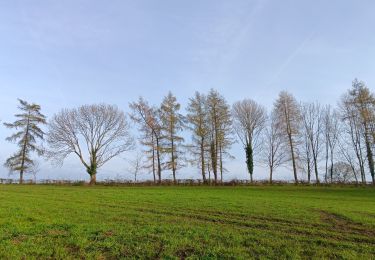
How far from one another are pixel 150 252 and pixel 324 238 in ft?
18.4

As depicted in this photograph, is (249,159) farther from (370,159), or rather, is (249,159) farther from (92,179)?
(92,179)

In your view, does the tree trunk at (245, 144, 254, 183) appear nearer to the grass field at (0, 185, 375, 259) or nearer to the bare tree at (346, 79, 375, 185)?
the bare tree at (346, 79, 375, 185)

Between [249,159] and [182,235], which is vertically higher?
[249,159]

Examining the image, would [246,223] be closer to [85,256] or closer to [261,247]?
[261,247]

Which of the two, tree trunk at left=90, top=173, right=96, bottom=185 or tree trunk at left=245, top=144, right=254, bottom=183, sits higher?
tree trunk at left=245, top=144, right=254, bottom=183

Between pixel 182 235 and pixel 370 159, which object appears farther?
pixel 370 159

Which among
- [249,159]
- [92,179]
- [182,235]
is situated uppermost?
[249,159]

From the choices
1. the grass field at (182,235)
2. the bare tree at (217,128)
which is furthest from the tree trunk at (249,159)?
the grass field at (182,235)

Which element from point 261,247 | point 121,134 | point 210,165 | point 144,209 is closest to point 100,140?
point 121,134

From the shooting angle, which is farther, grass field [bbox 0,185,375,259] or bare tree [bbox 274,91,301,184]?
bare tree [bbox 274,91,301,184]

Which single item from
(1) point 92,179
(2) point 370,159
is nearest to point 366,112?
(2) point 370,159

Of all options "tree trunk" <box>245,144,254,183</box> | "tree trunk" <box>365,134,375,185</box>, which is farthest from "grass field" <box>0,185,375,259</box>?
"tree trunk" <box>245,144,254,183</box>

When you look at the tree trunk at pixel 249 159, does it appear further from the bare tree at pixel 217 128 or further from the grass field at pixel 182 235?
the grass field at pixel 182 235

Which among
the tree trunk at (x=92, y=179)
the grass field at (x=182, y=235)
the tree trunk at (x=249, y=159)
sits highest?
the tree trunk at (x=249, y=159)
